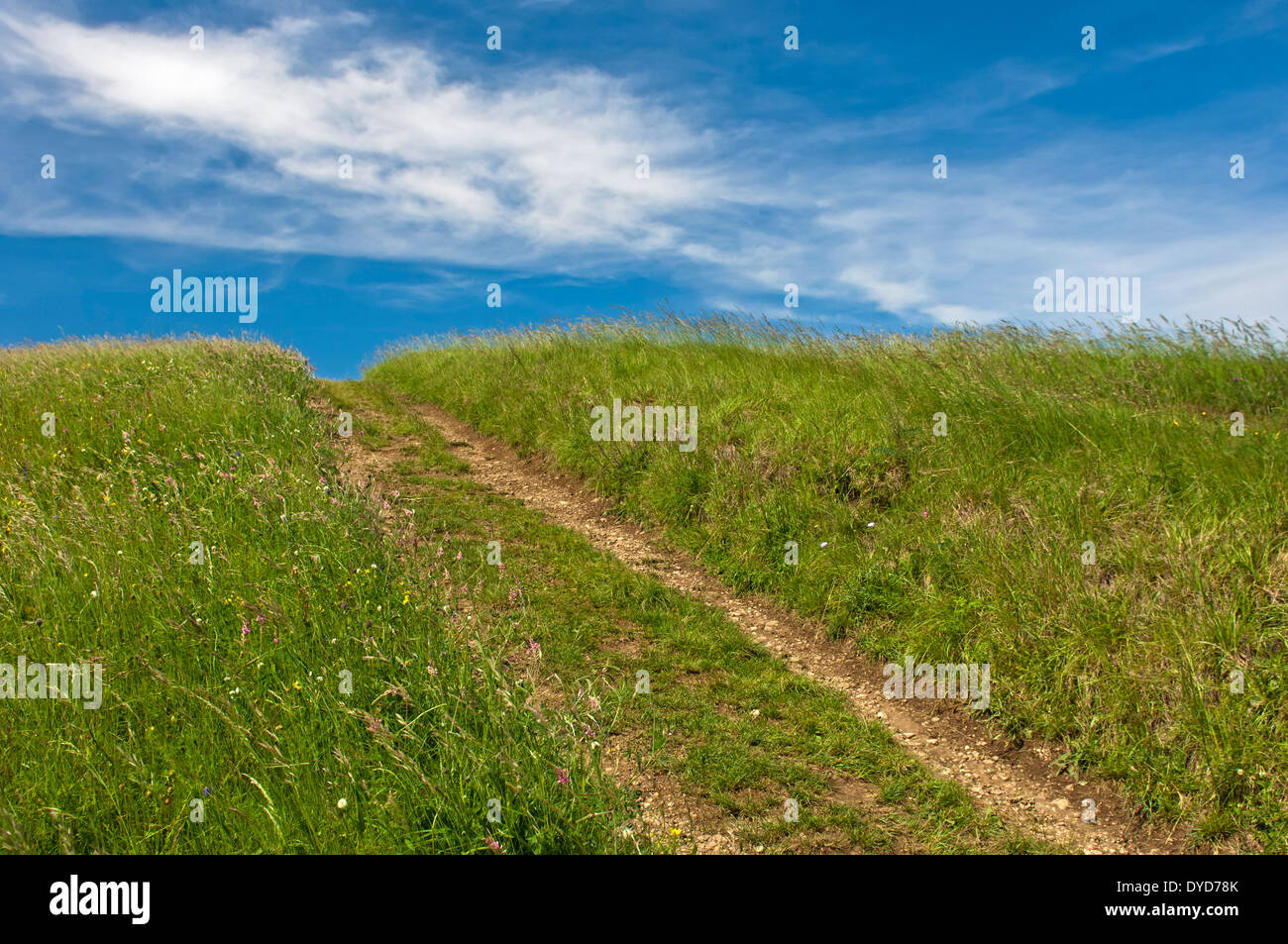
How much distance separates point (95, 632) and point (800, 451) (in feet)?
23.6

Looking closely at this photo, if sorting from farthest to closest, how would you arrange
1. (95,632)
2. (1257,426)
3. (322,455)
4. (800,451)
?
(322,455) → (800,451) → (1257,426) → (95,632)

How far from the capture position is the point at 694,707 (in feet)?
19.1

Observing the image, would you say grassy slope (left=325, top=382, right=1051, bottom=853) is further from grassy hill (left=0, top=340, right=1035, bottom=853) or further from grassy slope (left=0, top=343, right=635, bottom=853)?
grassy slope (left=0, top=343, right=635, bottom=853)

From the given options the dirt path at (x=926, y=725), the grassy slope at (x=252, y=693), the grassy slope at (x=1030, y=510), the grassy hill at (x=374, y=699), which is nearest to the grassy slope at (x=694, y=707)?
the grassy hill at (x=374, y=699)

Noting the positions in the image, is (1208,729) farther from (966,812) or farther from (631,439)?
(631,439)

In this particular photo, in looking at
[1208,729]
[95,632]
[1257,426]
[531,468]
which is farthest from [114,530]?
[1257,426]

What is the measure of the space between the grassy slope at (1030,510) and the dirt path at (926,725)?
0.19m

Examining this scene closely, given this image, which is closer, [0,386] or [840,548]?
[840,548]

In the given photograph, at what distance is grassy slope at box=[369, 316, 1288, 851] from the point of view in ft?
16.5

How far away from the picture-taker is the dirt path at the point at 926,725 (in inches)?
191

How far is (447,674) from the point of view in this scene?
4594 millimetres

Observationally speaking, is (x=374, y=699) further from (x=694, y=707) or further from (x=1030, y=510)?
(x=1030, y=510)
